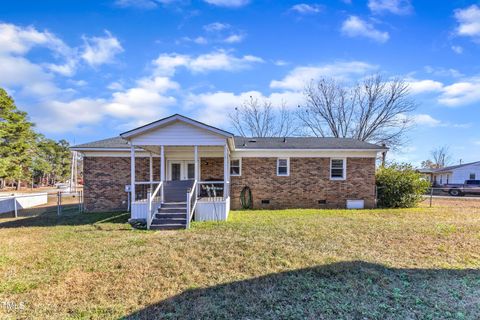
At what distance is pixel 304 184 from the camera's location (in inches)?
584

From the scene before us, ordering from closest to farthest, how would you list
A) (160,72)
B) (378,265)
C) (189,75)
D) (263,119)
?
(378,265) → (160,72) → (189,75) → (263,119)

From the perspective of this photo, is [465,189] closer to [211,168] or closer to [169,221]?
[211,168]

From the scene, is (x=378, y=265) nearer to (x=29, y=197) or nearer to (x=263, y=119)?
(x=29, y=197)

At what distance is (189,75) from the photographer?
1578 cm

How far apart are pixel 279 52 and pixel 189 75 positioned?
213 inches

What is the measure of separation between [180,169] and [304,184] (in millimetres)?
6771

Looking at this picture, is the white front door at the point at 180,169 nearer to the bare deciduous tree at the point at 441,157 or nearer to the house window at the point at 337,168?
the house window at the point at 337,168

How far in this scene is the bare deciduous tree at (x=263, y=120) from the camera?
32969mm

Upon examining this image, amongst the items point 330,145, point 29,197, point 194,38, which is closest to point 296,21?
point 194,38

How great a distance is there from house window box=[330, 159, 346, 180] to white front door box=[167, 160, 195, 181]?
24.9 ft

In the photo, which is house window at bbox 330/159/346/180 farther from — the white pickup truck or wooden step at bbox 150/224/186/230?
the white pickup truck

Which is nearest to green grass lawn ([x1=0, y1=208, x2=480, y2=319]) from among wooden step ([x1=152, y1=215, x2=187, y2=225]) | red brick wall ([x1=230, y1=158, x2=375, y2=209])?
wooden step ([x1=152, y1=215, x2=187, y2=225])

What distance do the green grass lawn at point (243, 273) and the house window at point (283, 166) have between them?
573 cm

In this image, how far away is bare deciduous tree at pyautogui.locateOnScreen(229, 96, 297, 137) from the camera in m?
33.0
